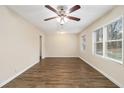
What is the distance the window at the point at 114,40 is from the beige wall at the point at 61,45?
22.0ft

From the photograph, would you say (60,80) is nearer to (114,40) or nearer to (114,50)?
(114,50)

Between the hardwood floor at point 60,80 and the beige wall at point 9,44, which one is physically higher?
the beige wall at point 9,44

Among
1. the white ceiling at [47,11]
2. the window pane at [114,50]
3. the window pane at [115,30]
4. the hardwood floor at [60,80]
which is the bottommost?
the hardwood floor at [60,80]

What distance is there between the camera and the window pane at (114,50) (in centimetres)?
360

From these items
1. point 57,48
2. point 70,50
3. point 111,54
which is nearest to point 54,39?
point 57,48

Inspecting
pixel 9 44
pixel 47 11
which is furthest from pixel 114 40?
pixel 9 44

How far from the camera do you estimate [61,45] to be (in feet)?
36.9

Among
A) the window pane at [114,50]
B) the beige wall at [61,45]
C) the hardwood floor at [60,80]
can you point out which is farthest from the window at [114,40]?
the beige wall at [61,45]

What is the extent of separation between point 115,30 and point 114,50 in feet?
2.12

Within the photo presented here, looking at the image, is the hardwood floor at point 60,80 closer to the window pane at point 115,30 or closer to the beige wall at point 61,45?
the window pane at point 115,30

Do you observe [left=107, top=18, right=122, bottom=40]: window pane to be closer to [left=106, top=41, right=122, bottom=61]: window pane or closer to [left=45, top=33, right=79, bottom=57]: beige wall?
[left=106, top=41, right=122, bottom=61]: window pane

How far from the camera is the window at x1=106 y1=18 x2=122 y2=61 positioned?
3.62m

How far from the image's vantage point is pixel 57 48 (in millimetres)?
11242
